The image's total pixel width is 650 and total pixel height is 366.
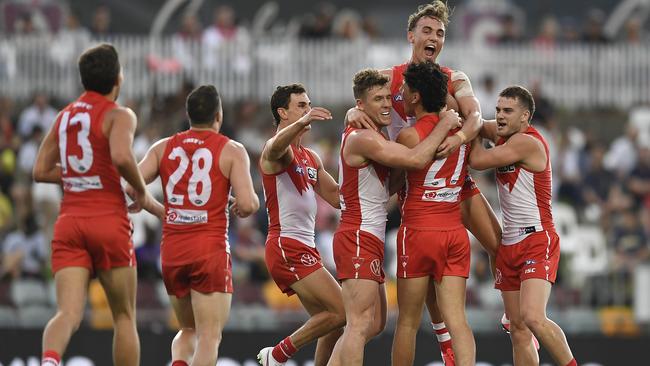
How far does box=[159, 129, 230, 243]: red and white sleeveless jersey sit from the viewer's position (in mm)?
10406

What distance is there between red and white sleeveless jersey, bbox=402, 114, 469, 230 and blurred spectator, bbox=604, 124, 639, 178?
1082cm

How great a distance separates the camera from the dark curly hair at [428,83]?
10.5 metres

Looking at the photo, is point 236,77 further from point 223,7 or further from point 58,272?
point 58,272

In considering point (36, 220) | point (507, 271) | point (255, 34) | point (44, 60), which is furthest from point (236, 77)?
point (507, 271)

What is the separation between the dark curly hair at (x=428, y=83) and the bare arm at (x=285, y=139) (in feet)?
2.56

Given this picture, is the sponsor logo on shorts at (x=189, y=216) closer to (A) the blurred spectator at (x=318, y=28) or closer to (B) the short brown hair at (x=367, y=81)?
(B) the short brown hair at (x=367, y=81)

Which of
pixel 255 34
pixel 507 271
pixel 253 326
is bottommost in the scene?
pixel 253 326

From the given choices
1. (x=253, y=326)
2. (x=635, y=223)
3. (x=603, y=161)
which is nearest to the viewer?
(x=253, y=326)

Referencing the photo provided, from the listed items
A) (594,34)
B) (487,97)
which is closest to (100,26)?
(487,97)

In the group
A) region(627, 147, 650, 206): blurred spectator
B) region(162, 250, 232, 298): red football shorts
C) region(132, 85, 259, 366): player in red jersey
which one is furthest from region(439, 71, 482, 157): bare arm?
region(627, 147, 650, 206): blurred spectator

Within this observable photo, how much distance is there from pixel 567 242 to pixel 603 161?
238cm

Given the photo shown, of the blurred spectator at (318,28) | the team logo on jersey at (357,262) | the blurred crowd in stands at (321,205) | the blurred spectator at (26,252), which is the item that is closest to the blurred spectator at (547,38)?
the blurred crowd in stands at (321,205)

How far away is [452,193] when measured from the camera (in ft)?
35.0

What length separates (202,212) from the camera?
10445 mm
